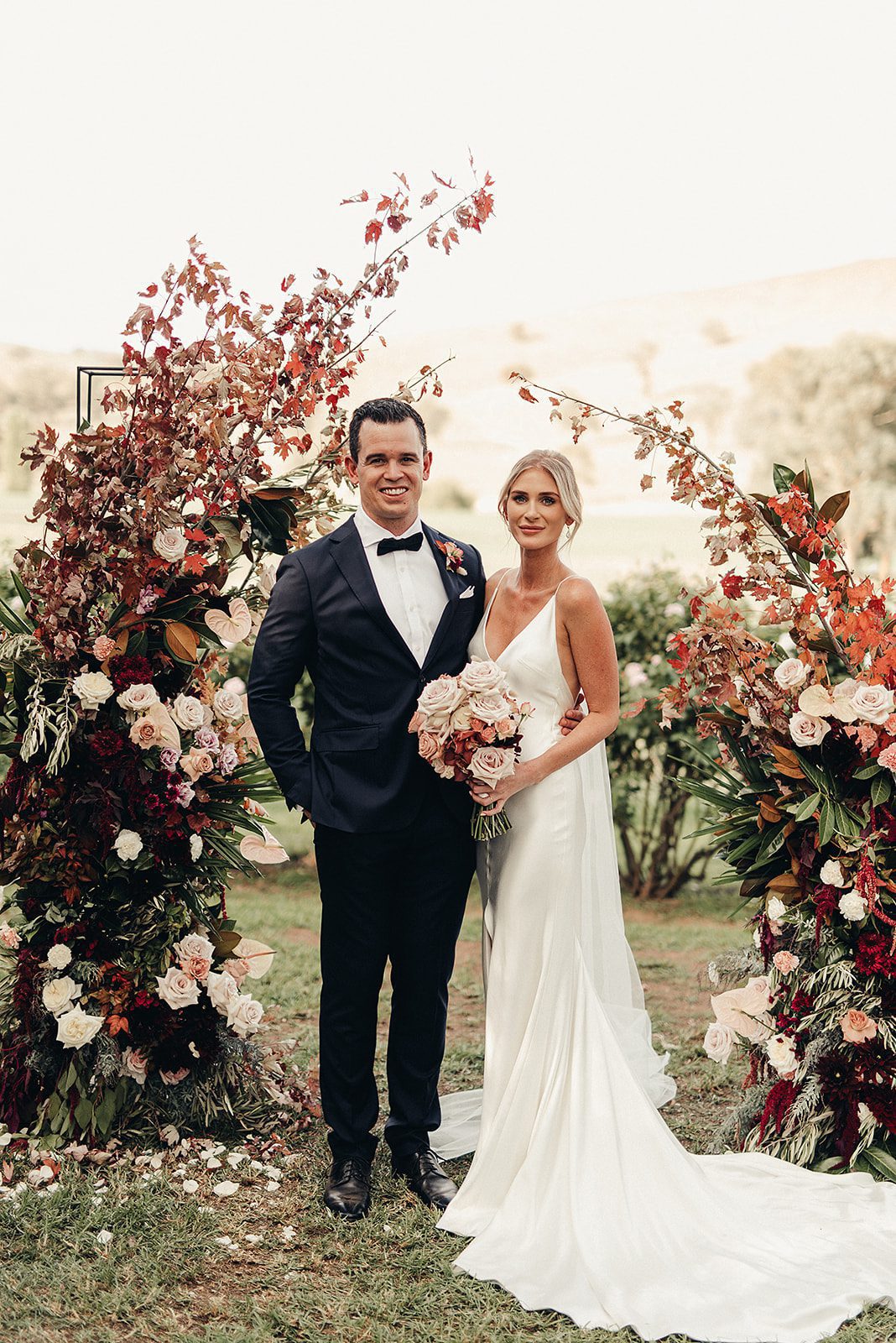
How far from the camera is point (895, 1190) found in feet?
13.1

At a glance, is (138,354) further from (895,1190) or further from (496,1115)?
(895,1190)

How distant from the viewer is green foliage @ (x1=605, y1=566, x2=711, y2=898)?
29.0 feet

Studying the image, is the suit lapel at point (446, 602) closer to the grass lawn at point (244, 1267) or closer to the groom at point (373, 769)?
the groom at point (373, 769)

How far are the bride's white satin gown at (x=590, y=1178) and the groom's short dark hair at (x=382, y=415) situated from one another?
2.36ft

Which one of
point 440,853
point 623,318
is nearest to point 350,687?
point 440,853

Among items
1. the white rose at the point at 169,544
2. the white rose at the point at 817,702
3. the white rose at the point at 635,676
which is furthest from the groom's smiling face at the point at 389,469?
the white rose at the point at 635,676

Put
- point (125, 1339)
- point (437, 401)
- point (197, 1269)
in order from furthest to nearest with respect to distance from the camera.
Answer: point (437, 401) → point (197, 1269) → point (125, 1339)

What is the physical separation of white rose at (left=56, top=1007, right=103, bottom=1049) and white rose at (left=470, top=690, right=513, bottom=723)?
5.89ft

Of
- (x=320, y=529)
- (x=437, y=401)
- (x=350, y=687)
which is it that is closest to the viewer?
(x=350, y=687)

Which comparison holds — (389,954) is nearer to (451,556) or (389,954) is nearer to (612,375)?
(451,556)

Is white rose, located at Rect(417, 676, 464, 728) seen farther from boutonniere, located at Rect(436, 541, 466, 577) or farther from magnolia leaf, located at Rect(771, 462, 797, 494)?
magnolia leaf, located at Rect(771, 462, 797, 494)

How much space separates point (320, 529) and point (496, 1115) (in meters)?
2.23

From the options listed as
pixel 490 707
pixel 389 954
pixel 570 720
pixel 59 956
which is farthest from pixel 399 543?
pixel 59 956

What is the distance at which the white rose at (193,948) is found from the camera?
4430 mm
